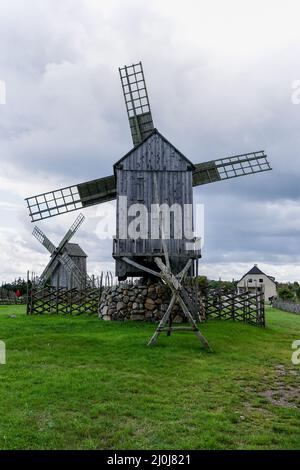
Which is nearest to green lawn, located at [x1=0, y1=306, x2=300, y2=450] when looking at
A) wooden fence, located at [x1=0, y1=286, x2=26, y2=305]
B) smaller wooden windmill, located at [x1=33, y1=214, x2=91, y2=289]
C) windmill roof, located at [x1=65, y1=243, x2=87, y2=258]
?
smaller wooden windmill, located at [x1=33, y1=214, x2=91, y2=289]

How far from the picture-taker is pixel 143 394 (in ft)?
31.2

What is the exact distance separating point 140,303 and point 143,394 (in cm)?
1261

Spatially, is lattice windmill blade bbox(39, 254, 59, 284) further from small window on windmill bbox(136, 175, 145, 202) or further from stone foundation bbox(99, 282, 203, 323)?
small window on windmill bbox(136, 175, 145, 202)

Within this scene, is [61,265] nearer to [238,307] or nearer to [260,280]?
[238,307]

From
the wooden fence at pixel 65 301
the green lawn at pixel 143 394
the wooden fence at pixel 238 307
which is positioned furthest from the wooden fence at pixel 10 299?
the green lawn at pixel 143 394

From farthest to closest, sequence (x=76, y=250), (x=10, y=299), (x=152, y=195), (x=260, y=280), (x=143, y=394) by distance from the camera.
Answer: (x=260, y=280), (x=76, y=250), (x=10, y=299), (x=152, y=195), (x=143, y=394)

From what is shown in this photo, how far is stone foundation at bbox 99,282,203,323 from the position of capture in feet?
71.7

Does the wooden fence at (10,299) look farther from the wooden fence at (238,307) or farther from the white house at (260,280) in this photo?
the white house at (260,280)

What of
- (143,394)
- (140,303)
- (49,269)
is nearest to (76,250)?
(49,269)

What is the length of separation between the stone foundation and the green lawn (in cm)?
480

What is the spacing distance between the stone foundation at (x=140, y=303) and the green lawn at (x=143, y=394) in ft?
15.7

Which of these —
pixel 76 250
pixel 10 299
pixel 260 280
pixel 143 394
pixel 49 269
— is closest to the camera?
pixel 143 394

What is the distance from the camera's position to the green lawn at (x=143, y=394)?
7117 millimetres
